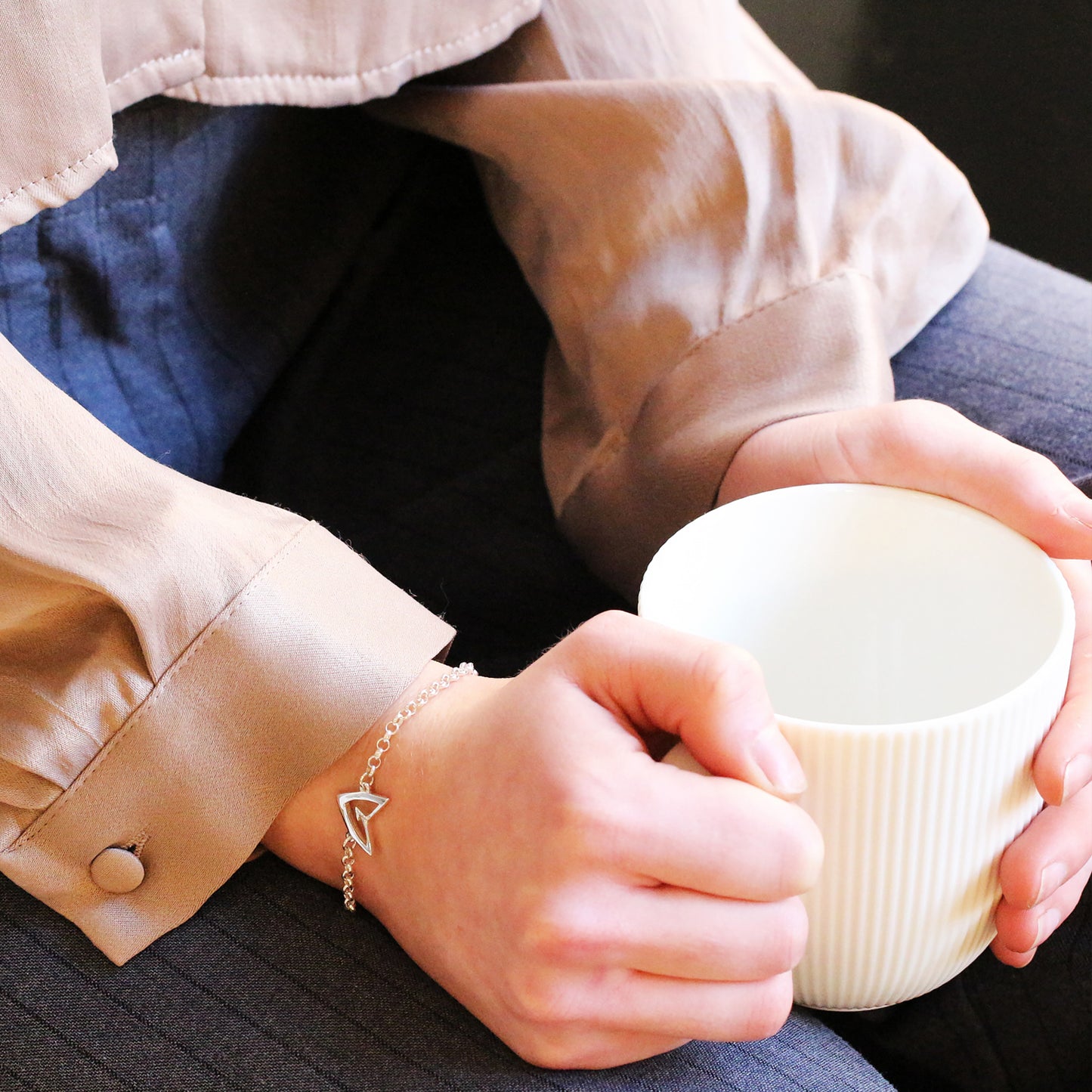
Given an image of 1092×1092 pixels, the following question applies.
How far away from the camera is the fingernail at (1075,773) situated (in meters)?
0.33

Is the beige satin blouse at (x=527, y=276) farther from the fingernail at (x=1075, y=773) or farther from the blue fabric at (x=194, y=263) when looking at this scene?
the fingernail at (x=1075, y=773)

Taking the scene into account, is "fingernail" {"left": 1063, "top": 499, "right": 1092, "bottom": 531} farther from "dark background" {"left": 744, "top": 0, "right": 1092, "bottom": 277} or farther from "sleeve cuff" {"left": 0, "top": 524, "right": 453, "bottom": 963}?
"dark background" {"left": 744, "top": 0, "right": 1092, "bottom": 277}

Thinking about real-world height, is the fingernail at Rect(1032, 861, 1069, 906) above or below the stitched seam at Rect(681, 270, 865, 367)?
below

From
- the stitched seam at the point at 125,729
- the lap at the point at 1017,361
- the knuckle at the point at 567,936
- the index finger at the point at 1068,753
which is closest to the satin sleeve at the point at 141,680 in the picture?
the stitched seam at the point at 125,729

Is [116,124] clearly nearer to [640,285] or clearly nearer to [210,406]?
[210,406]

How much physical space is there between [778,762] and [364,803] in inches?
5.9

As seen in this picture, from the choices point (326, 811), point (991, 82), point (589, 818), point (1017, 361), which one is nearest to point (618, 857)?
point (589, 818)

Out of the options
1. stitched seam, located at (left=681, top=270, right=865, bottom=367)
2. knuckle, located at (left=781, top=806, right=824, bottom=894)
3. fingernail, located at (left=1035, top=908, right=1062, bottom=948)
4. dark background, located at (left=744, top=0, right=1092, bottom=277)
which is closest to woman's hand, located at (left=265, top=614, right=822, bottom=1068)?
knuckle, located at (left=781, top=806, right=824, bottom=894)

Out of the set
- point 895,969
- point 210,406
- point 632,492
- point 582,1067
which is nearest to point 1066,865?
point 895,969

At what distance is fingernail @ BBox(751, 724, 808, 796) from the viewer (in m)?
0.31

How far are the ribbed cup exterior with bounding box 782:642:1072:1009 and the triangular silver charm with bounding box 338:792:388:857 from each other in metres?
0.15

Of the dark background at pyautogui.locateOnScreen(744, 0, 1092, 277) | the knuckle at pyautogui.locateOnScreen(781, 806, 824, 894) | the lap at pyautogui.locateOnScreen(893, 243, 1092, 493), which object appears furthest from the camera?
the dark background at pyautogui.locateOnScreen(744, 0, 1092, 277)

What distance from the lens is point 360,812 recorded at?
0.38 m

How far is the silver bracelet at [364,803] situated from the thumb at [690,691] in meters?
0.07
